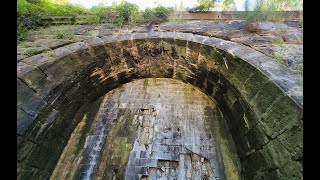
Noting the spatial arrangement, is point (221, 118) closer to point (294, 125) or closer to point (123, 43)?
point (294, 125)

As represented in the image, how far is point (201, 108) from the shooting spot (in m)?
4.63

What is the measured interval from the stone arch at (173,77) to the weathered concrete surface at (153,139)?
0.18 meters

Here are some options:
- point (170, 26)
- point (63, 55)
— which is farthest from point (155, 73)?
point (63, 55)

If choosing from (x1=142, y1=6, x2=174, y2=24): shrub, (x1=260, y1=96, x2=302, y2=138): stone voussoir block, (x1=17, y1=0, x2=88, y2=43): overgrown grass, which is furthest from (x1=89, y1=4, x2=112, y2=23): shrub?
(x1=260, y1=96, x2=302, y2=138): stone voussoir block

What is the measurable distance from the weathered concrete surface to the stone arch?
175 mm

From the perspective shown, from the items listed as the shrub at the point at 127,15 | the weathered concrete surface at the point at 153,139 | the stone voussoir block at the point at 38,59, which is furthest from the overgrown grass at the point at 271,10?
the stone voussoir block at the point at 38,59

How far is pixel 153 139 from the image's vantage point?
13.9 feet

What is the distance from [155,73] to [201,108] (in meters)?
1.11

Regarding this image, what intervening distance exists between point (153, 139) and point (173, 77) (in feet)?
4.49

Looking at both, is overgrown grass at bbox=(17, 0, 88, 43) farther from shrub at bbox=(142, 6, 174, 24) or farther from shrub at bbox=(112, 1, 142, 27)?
shrub at bbox=(142, 6, 174, 24)

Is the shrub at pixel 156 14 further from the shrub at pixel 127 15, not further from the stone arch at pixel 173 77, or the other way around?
the stone arch at pixel 173 77

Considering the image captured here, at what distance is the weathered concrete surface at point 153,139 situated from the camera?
12.8ft
